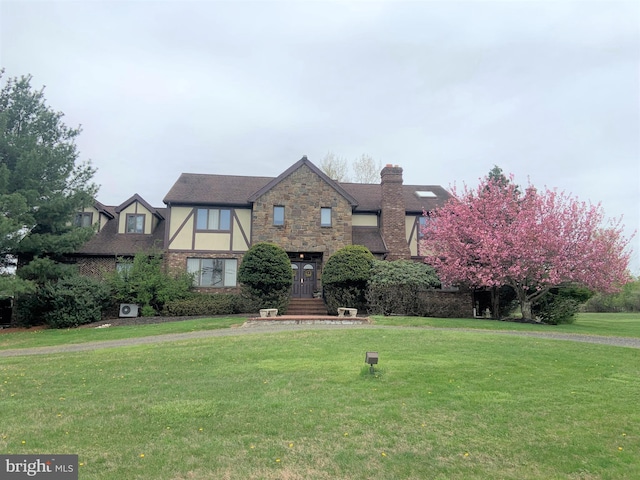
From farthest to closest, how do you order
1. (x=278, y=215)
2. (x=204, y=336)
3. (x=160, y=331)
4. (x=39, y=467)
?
(x=278, y=215) < (x=160, y=331) < (x=204, y=336) < (x=39, y=467)

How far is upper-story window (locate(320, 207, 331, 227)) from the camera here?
2388cm

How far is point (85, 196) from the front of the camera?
845 inches

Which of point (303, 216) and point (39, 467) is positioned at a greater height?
point (303, 216)

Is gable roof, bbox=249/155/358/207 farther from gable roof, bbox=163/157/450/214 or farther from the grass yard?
the grass yard

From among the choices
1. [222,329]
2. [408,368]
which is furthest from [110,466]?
[222,329]

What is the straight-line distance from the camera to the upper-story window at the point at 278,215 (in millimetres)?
23625

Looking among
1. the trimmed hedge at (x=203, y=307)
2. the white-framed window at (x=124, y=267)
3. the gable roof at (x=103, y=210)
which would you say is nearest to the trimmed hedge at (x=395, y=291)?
the trimmed hedge at (x=203, y=307)

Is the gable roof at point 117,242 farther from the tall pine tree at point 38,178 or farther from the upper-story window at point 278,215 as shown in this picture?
the upper-story window at point 278,215

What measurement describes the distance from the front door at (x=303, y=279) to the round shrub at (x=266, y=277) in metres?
3.20

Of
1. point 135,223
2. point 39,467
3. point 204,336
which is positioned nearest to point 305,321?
point 204,336

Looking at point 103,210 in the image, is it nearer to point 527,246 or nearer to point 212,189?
point 212,189

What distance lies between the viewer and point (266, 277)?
20.3 m

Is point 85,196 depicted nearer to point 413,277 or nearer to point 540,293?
point 413,277

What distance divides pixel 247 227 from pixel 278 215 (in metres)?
1.86
